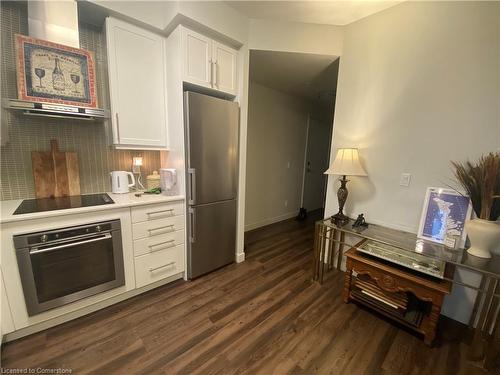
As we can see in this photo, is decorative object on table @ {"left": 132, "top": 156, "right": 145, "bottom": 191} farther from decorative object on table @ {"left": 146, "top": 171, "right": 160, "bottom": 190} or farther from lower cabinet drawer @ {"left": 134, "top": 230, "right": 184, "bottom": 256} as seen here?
lower cabinet drawer @ {"left": 134, "top": 230, "right": 184, "bottom": 256}

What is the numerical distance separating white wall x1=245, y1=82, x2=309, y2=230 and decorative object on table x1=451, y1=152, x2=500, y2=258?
246 centimetres

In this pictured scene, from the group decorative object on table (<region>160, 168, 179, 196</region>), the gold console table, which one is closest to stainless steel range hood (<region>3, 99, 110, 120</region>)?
decorative object on table (<region>160, 168, 179, 196</region>)

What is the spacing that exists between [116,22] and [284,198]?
11.2 feet

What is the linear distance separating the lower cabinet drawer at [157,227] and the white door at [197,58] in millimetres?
1318

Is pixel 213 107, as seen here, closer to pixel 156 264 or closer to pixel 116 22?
pixel 116 22

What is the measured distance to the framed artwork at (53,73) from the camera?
144 centimetres

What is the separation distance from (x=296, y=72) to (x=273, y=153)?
1370mm

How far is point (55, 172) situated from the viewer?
1.76 meters

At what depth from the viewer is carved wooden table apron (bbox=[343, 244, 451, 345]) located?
→ 1.40 meters

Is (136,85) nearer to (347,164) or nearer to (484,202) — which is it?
(347,164)

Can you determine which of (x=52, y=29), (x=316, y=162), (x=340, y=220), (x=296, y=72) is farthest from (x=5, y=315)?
(x=316, y=162)

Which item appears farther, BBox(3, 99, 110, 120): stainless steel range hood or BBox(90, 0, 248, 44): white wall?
BBox(90, 0, 248, 44): white wall

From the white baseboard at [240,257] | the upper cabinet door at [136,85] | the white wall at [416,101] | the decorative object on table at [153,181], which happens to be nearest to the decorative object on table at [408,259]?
the white wall at [416,101]

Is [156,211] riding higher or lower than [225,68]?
lower
